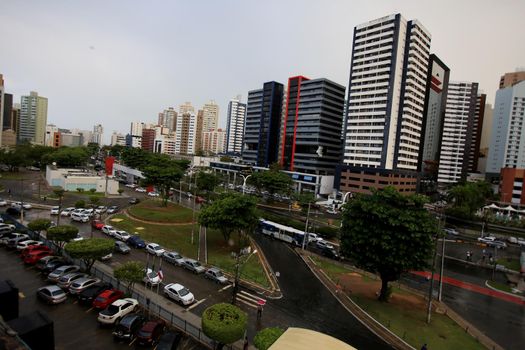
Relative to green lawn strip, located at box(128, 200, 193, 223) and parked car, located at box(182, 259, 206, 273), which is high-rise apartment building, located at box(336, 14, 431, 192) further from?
parked car, located at box(182, 259, 206, 273)

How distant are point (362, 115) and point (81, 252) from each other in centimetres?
9761

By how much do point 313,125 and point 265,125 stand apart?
3812cm

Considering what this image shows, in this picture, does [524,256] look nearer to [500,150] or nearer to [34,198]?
[34,198]

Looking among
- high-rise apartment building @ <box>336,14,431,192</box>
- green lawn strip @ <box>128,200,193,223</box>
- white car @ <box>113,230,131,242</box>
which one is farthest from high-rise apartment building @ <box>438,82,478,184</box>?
white car @ <box>113,230,131,242</box>

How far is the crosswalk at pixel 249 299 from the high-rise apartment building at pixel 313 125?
92.2m

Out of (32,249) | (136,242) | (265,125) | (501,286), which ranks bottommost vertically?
(501,286)

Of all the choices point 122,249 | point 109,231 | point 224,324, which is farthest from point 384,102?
point 224,324

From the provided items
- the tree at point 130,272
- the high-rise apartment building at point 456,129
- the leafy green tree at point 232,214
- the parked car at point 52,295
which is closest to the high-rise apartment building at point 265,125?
the high-rise apartment building at point 456,129

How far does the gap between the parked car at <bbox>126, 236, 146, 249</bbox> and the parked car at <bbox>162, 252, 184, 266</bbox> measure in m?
5.22

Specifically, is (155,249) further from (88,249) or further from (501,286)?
(501,286)

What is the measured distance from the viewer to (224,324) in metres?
18.2

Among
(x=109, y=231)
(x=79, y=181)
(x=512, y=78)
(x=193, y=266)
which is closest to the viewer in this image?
(x=193, y=266)

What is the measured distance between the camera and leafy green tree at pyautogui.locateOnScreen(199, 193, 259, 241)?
42.2m

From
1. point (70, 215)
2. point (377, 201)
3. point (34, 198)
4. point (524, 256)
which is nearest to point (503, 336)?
point (377, 201)
